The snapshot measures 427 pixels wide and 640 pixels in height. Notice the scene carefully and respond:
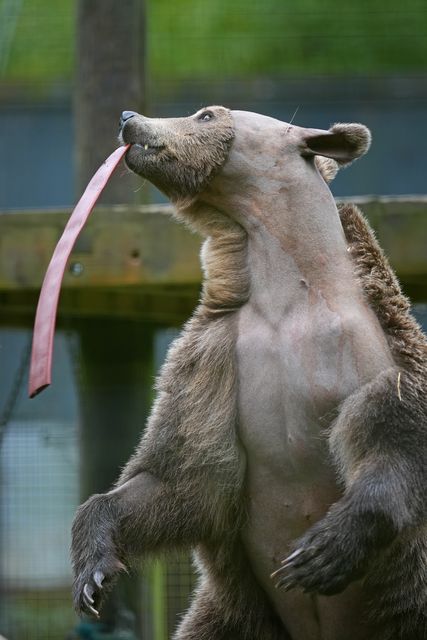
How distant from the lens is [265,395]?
5051 mm

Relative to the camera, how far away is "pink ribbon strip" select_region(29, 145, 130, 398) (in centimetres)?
438

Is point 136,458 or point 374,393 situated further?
point 136,458

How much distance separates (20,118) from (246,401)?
4.29 meters

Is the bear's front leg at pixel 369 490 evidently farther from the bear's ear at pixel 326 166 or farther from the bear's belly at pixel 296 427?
the bear's ear at pixel 326 166

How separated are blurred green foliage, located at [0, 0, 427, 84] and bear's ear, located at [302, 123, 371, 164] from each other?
3.29 metres

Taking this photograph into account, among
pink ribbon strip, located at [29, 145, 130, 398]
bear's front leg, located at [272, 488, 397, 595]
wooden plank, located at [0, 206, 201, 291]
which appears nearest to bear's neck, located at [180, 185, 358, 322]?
pink ribbon strip, located at [29, 145, 130, 398]

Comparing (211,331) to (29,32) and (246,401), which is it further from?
(29,32)

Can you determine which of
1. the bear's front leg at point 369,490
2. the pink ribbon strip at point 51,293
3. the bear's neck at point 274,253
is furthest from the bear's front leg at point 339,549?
the pink ribbon strip at point 51,293

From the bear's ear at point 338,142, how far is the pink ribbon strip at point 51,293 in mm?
678

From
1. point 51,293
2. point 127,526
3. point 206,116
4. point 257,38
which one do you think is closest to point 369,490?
point 127,526

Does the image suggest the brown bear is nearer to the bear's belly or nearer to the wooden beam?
the bear's belly

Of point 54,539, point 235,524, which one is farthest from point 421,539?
point 54,539

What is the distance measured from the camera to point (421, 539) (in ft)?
15.9

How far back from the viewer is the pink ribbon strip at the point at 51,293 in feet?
14.4
